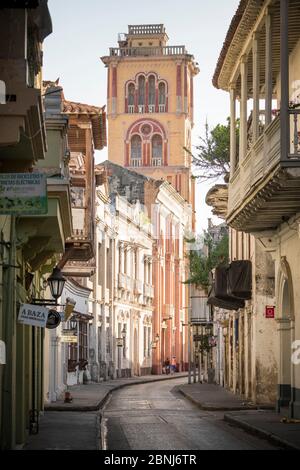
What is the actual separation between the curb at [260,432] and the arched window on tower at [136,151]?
65.5 meters

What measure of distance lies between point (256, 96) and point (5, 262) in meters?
8.07

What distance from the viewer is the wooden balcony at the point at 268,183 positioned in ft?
64.1

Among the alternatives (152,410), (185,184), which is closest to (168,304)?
(185,184)

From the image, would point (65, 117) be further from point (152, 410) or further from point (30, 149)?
point (152, 410)

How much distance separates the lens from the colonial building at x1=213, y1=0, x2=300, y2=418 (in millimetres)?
19859

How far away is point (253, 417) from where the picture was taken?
26.0 meters

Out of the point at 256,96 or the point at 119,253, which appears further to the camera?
the point at 119,253

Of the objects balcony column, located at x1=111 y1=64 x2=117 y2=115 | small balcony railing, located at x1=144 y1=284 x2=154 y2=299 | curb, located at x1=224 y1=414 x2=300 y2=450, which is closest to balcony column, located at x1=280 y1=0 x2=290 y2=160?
curb, located at x1=224 y1=414 x2=300 y2=450

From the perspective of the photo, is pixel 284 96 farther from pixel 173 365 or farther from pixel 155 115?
pixel 155 115

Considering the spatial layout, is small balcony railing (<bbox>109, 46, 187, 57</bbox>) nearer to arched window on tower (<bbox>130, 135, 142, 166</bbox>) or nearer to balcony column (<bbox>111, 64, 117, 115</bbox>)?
balcony column (<bbox>111, 64, 117, 115</bbox>)

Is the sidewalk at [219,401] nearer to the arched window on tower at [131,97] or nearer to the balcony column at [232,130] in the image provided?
the balcony column at [232,130]

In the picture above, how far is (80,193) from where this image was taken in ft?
106

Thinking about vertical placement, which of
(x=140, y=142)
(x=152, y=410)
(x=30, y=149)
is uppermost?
(x=140, y=142)

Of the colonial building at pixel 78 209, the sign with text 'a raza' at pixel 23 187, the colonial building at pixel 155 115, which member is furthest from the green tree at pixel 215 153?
the colonial building at pixel 155 115
